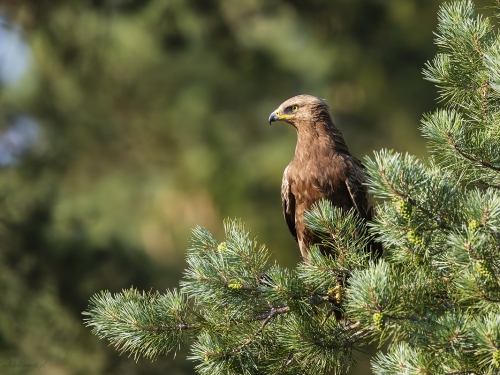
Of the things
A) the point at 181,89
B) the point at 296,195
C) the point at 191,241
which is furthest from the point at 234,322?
the point at 181,89

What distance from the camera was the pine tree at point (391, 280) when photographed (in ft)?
7.50

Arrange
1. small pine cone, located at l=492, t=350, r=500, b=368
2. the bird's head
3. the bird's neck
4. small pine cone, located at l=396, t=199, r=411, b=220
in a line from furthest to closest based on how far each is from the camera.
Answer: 1. the bird's head
2. the bird's neck
3. small pine cone, located at l=396, t=199, r=411, b=220
4. small pine cone, located at l=492, t=350, r=500, b=368

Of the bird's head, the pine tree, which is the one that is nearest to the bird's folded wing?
the bird's head

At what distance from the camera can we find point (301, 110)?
4.59 meters

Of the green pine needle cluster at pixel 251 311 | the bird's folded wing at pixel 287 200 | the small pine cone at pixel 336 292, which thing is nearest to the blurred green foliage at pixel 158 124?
the bird's folded wing at pixel 287 200

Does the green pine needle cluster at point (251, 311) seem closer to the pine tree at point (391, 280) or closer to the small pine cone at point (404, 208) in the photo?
the pine tree at point (391, 280)

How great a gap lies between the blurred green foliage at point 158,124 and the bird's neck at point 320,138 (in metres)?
2.61

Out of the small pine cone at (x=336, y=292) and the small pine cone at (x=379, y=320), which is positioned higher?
the small pine cone at (x=336, y=292)

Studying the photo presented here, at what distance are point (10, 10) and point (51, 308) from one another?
11.9ft

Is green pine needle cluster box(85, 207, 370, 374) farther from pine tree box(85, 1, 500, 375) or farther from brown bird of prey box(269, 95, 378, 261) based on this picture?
brown bird of prey box(269, 95, 378, 261)

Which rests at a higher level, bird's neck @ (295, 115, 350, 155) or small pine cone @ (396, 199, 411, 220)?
bird's neck @ (295, 115, 350, 155)

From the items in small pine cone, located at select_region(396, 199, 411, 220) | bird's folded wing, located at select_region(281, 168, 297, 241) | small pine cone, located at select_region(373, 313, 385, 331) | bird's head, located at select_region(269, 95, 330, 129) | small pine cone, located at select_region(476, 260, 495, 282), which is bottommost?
small pine cone, located at select_region(373, 313, 385, 331)

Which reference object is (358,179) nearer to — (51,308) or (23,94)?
(51,308)

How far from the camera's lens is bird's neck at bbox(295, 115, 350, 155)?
169 inches
